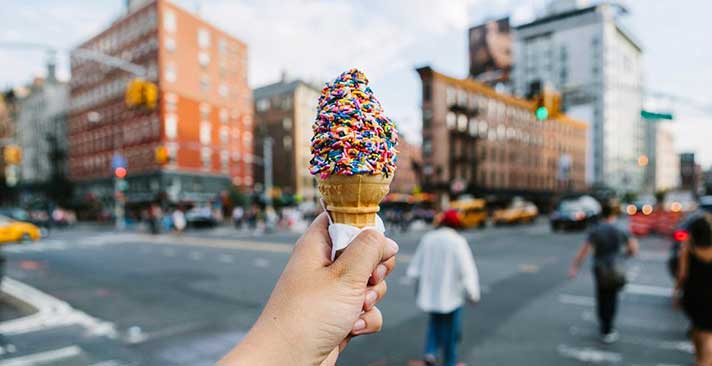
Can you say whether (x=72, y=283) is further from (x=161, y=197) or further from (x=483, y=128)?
(x=483, y=128)

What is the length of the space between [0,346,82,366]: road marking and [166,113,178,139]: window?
40619 millimetres

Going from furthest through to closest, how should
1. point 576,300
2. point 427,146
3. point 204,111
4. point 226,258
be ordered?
point 204,111 → point 427,146 → point 226,258 → point 576,300

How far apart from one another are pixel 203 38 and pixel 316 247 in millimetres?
50140

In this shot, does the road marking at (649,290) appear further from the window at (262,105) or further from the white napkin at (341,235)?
the window at (262,105)

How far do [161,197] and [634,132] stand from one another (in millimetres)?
89883

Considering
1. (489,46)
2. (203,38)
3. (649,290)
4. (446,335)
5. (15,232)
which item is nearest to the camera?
(446,335)

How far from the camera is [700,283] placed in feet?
12.7

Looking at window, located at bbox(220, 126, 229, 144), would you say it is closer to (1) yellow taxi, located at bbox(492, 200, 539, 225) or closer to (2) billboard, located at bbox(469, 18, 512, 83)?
(1) yellow taxi, located at bbox(492, 200, 539, 225)

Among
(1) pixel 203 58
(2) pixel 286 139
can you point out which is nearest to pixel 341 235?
(1) pixel 203 58

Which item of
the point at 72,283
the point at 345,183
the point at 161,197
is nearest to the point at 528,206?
the point at 72,283

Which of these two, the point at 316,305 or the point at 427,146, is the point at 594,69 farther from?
the point at 316,305

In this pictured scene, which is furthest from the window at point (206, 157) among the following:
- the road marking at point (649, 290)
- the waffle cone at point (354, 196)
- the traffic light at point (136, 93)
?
the waffle cone at point (354, 196)

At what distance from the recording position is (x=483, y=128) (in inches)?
1876

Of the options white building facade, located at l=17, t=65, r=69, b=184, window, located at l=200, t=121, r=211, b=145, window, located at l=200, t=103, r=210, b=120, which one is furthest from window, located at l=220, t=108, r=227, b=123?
white building facade, located at l=17, t=65, r=69, b=184
